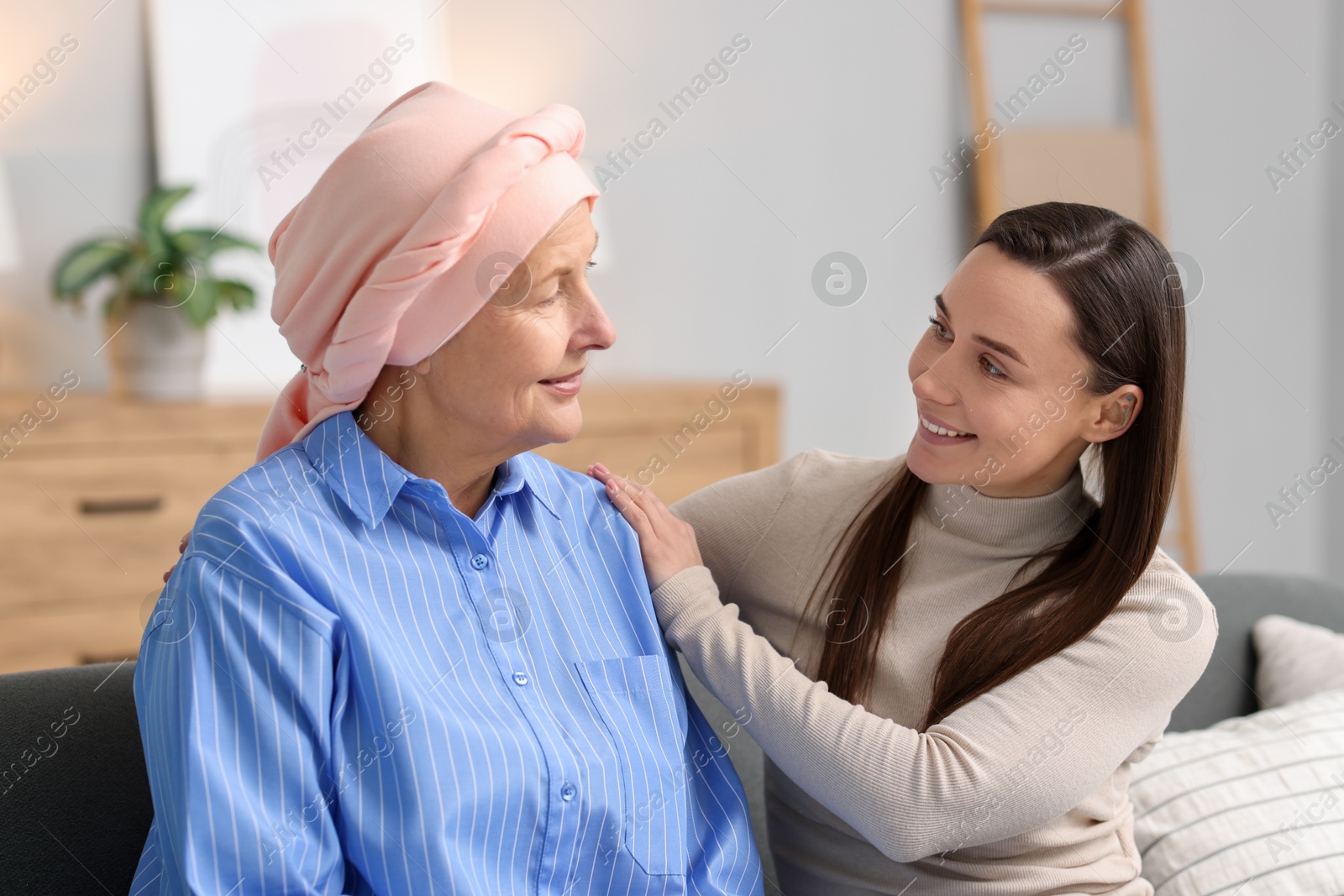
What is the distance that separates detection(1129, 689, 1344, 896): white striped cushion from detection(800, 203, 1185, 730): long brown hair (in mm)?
499

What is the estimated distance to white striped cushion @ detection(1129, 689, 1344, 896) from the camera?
1.60 metres

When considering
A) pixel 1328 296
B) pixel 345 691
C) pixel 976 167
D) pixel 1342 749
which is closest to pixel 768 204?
pixel 976 167

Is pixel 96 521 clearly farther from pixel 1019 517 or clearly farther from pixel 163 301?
pixel 1019 517

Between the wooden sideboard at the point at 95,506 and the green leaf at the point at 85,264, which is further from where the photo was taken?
the green leaf at the point at 85,264

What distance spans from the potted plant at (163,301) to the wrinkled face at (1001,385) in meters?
2.16

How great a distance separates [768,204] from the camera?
13.2ft

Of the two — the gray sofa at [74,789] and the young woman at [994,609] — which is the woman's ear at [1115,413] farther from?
the gray sofa at [74,789]

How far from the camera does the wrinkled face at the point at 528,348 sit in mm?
1214

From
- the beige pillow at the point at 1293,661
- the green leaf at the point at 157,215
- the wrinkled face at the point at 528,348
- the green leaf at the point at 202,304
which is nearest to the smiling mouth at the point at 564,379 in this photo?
the wrinkled face at the point at 528,348

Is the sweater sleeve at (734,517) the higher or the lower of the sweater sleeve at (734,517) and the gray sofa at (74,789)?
the higher

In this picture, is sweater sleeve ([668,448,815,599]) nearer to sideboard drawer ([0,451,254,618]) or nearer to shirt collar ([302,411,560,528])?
shirt collar ([302,411,560,528])

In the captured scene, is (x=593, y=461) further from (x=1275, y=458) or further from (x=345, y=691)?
(x=1275, y=458)

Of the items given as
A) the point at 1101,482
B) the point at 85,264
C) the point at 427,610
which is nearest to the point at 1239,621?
the point at 1101,482

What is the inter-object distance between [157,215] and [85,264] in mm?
242
